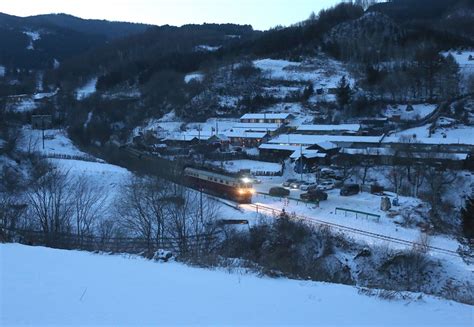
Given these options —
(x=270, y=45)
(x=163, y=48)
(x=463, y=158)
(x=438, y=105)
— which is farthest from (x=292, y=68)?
(x=163, y=48)

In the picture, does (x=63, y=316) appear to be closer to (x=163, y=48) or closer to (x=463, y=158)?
(x=463, y=158)

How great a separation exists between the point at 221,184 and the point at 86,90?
69465mm

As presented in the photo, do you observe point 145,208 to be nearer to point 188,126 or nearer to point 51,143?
point 51,143

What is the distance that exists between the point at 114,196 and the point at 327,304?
17211 millimetres

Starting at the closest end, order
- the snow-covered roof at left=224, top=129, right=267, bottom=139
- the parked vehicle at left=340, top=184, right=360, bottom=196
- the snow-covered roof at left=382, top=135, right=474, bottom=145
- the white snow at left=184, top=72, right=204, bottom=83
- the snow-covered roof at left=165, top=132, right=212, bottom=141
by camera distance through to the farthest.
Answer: the parked vehicle at left=340, top=184, right=360, bottom=196 → the snow-covered roof at left=382, top=135, right=474, bottom=145 → the snow-covered roof at left=224, top=129, right=267, bottom=139 → the snow-covered roof at left=165, top=132, right=212, bottom=141 → the white snow at left=184, top=72, right=204, bottom=83

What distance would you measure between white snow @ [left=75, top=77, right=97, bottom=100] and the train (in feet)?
174

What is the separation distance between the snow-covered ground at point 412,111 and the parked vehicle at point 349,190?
20.4m

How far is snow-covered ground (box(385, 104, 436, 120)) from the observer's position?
142ft

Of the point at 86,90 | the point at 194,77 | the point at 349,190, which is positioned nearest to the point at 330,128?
the point at 349,190

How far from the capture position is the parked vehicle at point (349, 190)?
25.8m

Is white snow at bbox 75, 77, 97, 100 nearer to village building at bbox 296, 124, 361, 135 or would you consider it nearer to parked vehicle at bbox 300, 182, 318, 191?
village building at bbox 296, 124, 361, 135

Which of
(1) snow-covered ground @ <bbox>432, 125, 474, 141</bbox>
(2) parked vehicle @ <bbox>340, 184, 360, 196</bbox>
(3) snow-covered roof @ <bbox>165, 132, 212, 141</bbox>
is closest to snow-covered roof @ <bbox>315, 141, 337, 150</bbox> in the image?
(2) parked vehicle @ <bbox>340, 184, 360, 196</bbox>

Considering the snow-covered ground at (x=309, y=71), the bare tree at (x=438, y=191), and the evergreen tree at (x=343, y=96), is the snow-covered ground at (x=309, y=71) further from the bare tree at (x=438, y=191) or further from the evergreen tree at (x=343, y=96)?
the bare tree at (x=438, y=191)

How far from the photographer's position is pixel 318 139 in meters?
38.0
